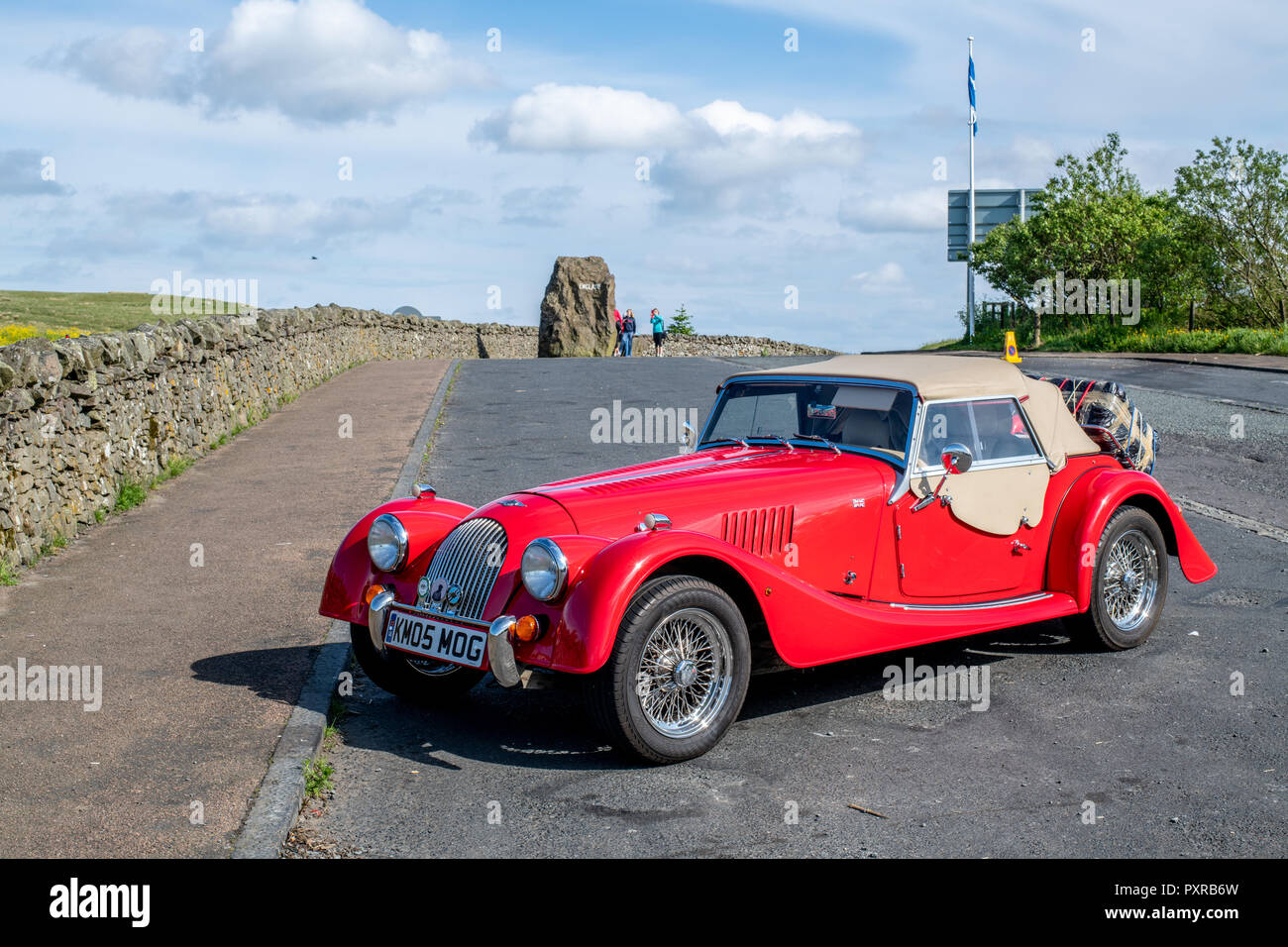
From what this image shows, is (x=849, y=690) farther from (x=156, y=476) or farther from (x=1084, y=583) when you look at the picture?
(x=156, y=476)

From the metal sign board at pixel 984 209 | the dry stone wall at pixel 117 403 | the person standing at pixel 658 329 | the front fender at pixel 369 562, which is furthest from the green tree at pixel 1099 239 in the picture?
the front fender at pixel 369 562

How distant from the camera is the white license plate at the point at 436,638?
5.28 meters

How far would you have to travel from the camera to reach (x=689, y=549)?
5164mm

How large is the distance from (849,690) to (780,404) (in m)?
1.76

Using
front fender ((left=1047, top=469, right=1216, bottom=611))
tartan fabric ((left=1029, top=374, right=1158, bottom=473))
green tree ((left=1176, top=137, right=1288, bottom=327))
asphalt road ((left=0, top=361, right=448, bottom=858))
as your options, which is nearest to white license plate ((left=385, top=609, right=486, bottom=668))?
asphalt road ((left=0, top=361, right=448, bottom=858))

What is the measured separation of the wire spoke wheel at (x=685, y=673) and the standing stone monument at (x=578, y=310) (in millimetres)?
35681

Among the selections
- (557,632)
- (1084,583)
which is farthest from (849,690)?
(557,632)

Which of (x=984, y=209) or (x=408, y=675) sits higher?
(x=984, y=209)

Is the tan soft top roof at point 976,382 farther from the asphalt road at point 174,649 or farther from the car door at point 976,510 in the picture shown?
the asphalt road at point 174,649

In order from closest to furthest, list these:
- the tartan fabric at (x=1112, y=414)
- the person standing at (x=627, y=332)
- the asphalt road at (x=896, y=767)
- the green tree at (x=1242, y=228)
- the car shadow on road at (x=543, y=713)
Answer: the asphalt road at (x=896, y=767), the car shadow on road at (x=543, y=713), the tartan fabric at (x=1112, y=414), the green tree at (x=1242, y=228), the person standing at (x=627, y=332)

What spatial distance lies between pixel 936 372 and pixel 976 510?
846 millimetres

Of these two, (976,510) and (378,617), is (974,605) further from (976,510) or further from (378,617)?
(378,617)

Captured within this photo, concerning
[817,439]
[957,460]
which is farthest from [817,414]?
[957,460]

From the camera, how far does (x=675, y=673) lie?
204 inches
